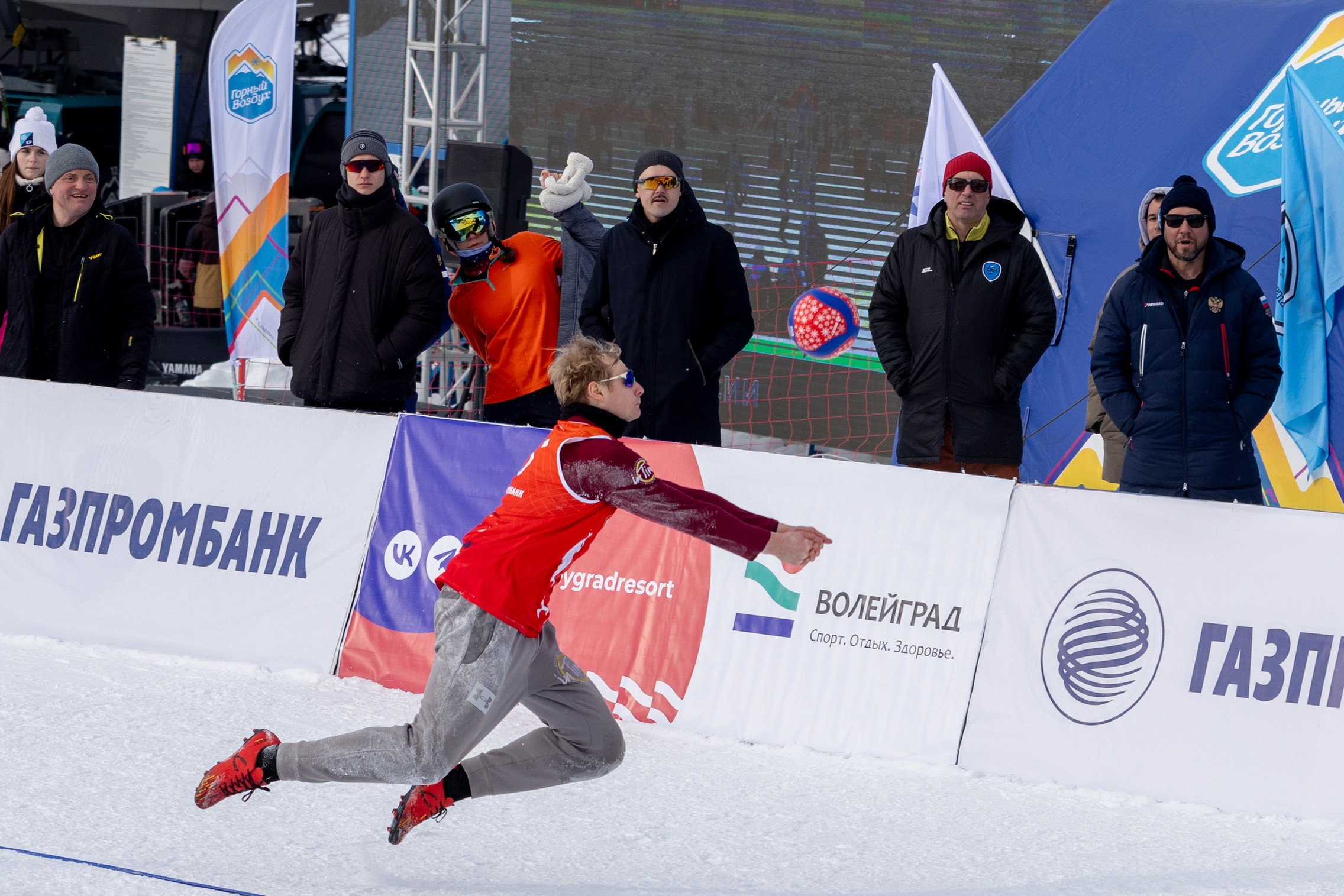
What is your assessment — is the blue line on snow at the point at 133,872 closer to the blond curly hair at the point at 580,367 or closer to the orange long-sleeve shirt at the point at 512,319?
the blond curly hair at the point at 580,367

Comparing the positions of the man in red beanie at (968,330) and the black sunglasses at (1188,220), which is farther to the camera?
the man in red beanie at (968,330)

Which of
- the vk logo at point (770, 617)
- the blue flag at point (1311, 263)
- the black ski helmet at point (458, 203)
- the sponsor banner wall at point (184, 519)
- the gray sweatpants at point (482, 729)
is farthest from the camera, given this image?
the black ski helmet at point (458, 203)

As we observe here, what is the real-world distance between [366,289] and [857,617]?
2571mm

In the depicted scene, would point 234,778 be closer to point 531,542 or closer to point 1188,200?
point 531,542

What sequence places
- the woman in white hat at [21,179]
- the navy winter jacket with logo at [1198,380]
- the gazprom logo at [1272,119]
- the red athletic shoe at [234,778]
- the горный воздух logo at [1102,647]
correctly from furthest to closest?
1. the gazprom logo at [1272,119]
2. the woman in white hat at [21,179]
3. the navy winter jacket with logo at [1198,380]
4. the горный воздух logo at [1102,647]
5. the red athletic shoe at [234,778]

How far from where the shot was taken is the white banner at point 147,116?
48.2ft

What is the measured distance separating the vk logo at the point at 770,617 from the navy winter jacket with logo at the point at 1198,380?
1387 millimetres

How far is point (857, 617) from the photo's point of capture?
518 centimetres

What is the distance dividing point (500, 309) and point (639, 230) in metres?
0.77

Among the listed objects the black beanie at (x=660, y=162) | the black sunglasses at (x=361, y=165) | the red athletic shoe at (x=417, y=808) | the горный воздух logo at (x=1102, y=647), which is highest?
the black beanie at (x=660, y=162)

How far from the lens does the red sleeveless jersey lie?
12.0ft

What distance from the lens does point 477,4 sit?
42.0 feet

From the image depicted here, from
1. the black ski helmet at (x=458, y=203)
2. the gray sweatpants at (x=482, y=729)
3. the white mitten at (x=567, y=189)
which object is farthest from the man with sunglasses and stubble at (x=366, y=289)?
the gray sweatpants at (x=482, y=729)

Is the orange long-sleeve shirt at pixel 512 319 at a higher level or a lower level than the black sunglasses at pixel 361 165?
lower
